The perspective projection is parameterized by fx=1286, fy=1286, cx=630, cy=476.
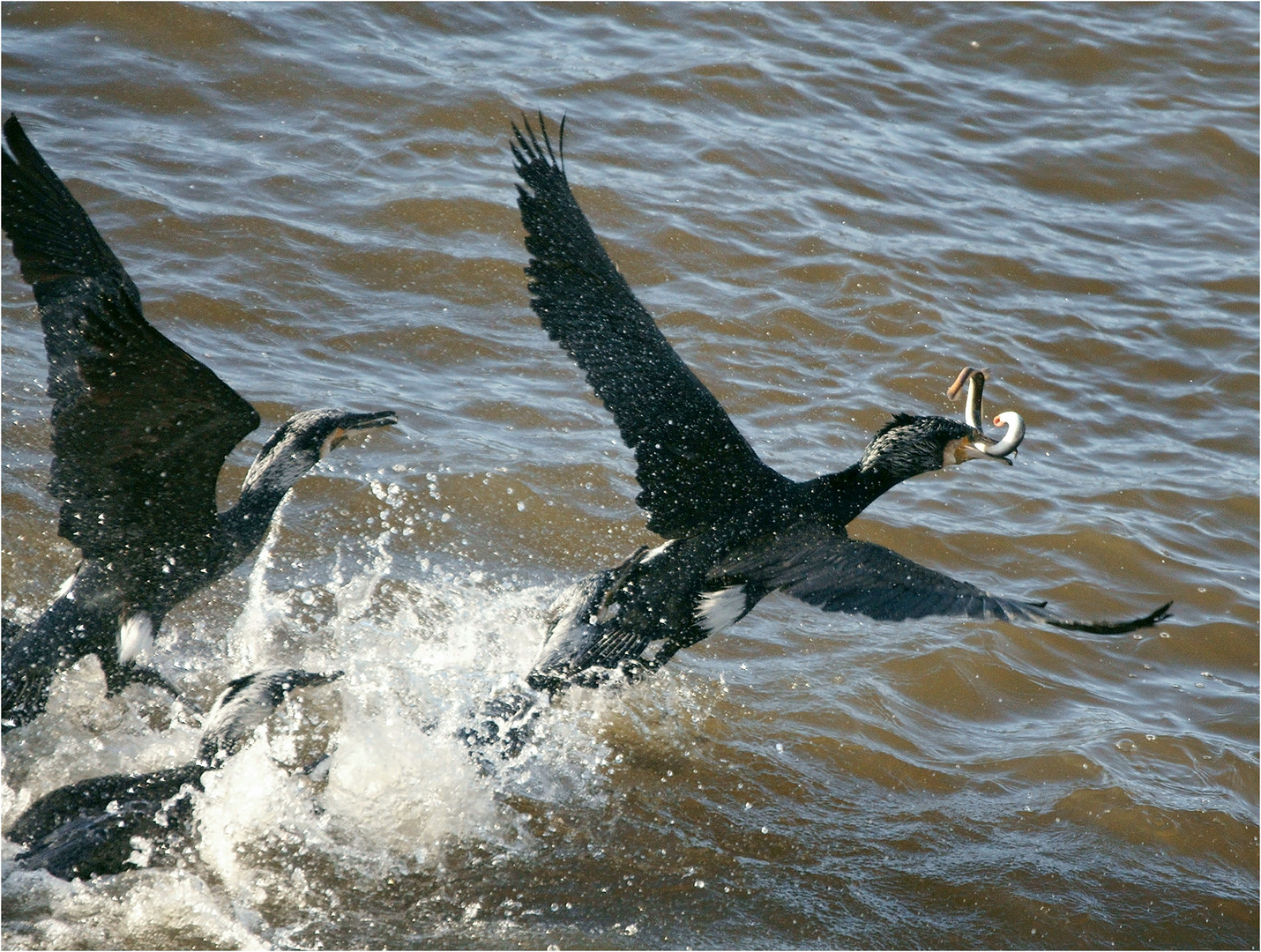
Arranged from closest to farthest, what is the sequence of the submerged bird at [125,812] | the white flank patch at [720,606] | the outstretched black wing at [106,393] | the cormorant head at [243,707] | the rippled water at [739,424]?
the outstretched black wing at [106,393], the submerged bird at [125,812], the cormorant head at [243,707], the rippled water at [739,424], the white flank patch at [720,606]

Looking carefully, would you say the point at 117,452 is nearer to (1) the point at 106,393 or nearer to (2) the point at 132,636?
(1) the point at 106,393

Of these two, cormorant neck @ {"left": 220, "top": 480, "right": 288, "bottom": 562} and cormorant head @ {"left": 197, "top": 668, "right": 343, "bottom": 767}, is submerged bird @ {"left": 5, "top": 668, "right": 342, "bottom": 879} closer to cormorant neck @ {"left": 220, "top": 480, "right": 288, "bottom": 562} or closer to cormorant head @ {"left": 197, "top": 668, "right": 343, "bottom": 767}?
cormorant head @ {"left": 197, "top": 668, "right": 343, "bottom": 767}

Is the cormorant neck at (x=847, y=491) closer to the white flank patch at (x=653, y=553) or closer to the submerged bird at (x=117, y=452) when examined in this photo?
the white flank patch at (x=653, y=553)

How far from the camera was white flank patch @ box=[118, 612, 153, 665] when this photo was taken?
4.25m

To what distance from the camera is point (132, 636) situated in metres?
4.26

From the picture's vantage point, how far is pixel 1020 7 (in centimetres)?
1106

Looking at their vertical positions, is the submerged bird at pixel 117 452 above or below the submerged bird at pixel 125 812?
above

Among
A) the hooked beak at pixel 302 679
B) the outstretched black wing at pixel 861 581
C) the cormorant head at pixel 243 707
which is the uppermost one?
the outstretched black wing at pixel 861 581

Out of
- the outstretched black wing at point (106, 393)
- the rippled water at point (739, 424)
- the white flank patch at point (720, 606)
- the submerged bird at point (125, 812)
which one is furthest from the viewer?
the white flank patch at point (720, 606)

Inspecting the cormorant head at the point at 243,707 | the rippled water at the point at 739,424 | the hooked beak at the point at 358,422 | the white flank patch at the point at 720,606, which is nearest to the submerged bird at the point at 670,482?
the white flank patch at the point at 720,606

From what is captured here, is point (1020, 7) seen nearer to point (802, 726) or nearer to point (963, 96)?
point (963, 96)

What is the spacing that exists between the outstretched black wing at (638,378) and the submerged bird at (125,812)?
1.37 meters

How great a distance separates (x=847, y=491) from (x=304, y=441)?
6.13 ft

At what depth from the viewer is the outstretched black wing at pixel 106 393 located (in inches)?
137
